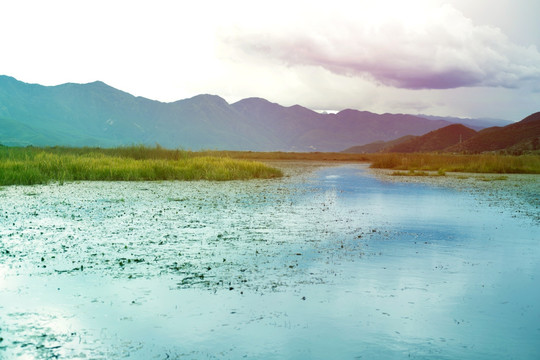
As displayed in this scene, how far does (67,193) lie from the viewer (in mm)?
22203

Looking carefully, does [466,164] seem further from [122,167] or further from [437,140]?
[437,140]

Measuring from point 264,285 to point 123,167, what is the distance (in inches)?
939

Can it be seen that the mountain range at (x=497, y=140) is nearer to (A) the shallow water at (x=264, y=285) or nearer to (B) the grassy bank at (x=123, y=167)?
(B) the grassy bank at (x=123, y=167)

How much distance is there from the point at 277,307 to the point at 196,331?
1.35 m

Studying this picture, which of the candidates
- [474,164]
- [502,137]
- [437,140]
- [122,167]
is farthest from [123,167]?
[437,140]

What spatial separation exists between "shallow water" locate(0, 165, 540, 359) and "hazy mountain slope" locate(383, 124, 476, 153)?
172 meters

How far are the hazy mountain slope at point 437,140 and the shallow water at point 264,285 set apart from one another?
6769 inches

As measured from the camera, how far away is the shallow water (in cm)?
596

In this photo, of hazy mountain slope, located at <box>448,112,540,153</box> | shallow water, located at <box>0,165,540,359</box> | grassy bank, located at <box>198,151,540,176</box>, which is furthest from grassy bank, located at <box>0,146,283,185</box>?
hazy mountain slope, located at <box>448,112,540,153</box>

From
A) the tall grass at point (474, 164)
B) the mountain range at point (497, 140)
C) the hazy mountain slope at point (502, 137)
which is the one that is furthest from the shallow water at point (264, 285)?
the hazy mountain slope at point (502, 137)

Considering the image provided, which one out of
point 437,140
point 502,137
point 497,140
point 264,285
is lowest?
point 264,285

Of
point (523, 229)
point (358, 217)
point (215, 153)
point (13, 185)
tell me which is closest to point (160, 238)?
point (358, 217)

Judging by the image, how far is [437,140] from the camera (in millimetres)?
186250

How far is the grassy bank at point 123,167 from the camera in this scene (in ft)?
90.8
